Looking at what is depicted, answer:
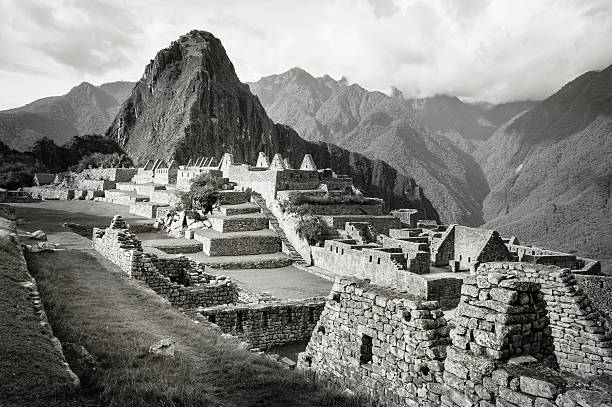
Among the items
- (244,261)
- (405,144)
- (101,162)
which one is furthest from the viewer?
(405,144)

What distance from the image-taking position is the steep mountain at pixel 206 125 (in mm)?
155625

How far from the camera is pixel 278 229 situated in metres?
30.1

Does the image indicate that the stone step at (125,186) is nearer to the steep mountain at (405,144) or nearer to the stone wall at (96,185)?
the stone wall at (96,185)

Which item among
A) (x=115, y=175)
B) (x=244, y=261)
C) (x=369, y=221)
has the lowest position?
(x=244, y=261)

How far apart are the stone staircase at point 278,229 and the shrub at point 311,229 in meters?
1.06

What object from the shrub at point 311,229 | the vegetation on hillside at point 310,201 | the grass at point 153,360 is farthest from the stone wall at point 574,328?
the vegetation on hillside at point 310,201

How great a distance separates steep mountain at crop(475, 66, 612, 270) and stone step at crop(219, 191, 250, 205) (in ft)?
96.8

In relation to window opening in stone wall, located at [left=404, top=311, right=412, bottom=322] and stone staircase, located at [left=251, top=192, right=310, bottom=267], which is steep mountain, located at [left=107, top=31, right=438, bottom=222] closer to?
stone staircase, located at [left=251, top=192, right=310, bottom=267]

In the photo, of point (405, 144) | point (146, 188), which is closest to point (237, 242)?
point (146, 188)

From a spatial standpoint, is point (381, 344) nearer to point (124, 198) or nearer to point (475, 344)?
point (475, 344)

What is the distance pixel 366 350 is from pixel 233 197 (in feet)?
98.7

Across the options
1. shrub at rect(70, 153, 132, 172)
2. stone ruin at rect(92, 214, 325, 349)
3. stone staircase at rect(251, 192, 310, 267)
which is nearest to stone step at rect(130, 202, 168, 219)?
stone staircase at rect(251, 192, 310, 267)

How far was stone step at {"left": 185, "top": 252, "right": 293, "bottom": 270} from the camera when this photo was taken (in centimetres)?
2320

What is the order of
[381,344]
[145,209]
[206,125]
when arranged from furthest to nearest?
1. [206,125]
2. [145,209]
3. [381,344]
